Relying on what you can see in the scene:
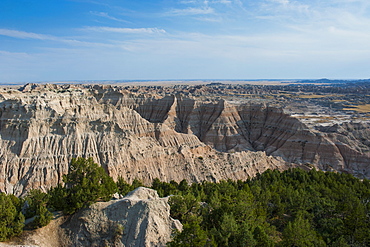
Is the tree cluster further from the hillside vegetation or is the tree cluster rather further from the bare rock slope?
the bare rock slope

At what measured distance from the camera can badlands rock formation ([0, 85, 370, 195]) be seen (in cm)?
4209

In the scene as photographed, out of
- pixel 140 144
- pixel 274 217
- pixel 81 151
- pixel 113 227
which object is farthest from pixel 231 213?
pixel 140 144

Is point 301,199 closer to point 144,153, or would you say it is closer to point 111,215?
point 111,215

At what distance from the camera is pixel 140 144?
1998 inches

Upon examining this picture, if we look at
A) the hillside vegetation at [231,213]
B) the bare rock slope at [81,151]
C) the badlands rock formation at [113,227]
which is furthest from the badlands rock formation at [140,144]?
the badlands rock formation at [113,227]

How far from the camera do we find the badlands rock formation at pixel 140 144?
42094mm

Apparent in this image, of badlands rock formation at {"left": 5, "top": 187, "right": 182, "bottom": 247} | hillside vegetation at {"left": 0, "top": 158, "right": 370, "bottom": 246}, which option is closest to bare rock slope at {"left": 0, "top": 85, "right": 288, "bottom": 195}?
hillside vegetation at {"left": 0, "top": 158, "right": 370, "bottom": 246}

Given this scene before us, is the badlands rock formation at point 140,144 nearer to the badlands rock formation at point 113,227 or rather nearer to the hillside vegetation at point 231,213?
the hillside vegetation at point 231,213

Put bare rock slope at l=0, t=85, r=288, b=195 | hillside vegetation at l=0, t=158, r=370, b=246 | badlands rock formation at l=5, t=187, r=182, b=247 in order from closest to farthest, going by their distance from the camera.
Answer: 1. hillside vegetation at l=0, t=158, r=370, b=246
2. badlands rock formation at l=5, t=187, r=182, b=247
3. bare rock slope at l=0, t=85, r=288, b=195

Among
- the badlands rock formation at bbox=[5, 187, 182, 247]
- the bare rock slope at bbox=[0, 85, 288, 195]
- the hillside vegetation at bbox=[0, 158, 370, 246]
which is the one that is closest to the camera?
the hillside vegetation at bbox=[0, 158, 370, 246]

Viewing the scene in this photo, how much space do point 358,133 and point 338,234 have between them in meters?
62.7

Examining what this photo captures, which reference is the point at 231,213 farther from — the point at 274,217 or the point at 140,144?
the point at 140,144

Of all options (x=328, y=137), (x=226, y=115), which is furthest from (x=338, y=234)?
(x=226, y=115)

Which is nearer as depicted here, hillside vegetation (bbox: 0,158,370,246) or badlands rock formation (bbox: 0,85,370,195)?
hillside vegetation (bbox: 0,158,370,246)
